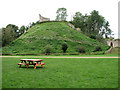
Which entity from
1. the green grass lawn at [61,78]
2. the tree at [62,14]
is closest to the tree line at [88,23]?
the tree at [62,14]

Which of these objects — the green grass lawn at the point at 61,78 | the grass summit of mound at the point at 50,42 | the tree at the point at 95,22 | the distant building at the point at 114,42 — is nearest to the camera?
the green grass lawn at the point at 61,78

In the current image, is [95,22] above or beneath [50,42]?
above

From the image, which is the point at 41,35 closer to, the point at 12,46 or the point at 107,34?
the point at 12,46

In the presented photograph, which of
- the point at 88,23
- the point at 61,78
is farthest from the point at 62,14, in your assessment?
the point at 61,78

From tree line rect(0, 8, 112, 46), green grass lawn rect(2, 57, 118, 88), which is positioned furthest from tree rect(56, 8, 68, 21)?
green grass lawn rect(2, 57, 118, 88)

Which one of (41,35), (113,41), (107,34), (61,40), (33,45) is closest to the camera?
(33,45)

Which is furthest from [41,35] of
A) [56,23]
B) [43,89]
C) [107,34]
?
[43,89]

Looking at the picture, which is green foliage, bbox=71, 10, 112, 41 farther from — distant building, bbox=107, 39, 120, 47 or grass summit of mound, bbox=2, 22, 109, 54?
grass summit of mound, bbox=2, 22, 109, 54

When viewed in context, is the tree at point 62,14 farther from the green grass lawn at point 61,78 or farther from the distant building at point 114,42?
the green grass lawn at point 61,78

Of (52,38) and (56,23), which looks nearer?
(52,38)

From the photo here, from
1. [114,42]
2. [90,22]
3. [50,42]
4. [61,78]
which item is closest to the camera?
[61,78]

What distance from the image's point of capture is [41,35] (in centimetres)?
5375

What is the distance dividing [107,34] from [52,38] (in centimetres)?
4088

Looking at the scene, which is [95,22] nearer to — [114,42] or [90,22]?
[90,22]
